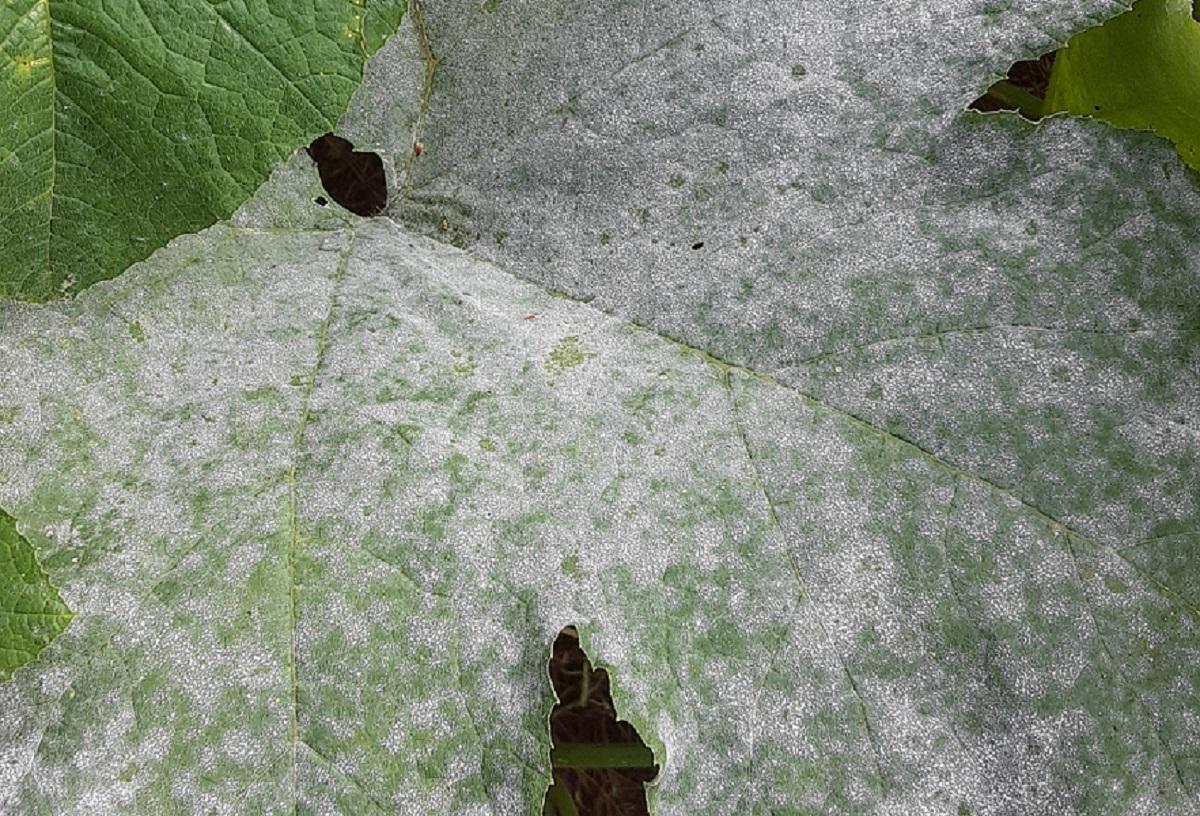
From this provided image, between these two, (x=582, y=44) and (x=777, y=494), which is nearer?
(x=777, y=494)

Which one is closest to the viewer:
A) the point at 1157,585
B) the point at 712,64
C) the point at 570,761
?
the point at 1157,585

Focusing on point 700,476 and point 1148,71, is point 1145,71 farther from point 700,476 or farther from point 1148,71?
point 700,476

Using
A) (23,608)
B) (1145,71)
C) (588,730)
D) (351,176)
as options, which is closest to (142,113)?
(23,608)

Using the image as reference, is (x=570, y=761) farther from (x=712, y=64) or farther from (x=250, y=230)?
(x=712, y=64)

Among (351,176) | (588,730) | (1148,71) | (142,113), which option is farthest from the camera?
(351,176)

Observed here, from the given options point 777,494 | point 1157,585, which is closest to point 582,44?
point 777,494
